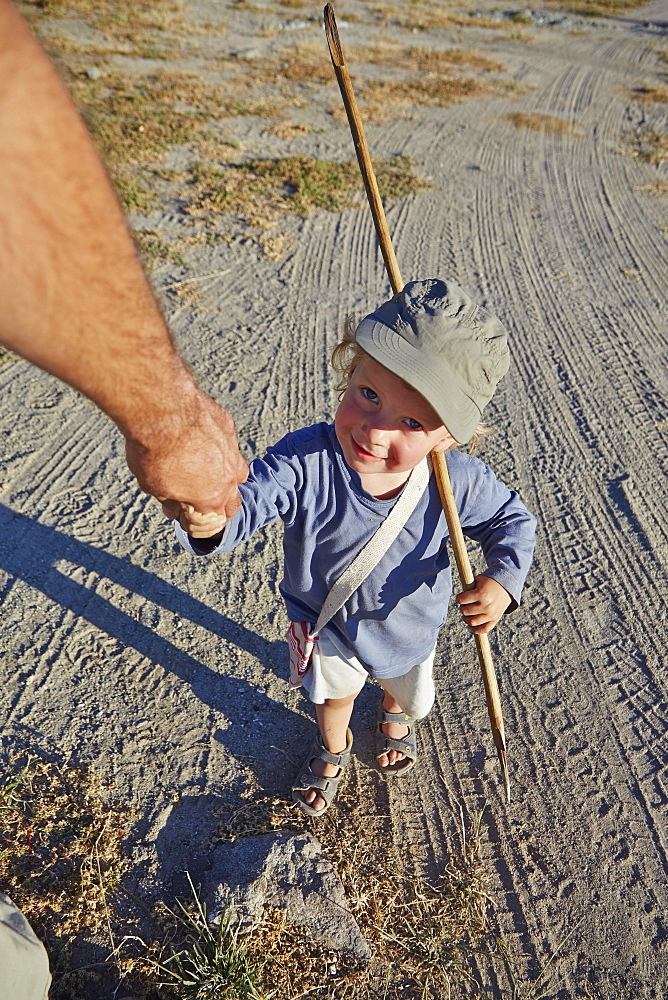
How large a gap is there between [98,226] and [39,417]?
2.94 meters

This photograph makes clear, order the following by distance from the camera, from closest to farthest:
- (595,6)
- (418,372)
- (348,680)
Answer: (418,372)
(348,680)
(595,6)

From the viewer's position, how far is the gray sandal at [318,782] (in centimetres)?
224

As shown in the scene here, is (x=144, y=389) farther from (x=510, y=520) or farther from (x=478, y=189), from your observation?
(x=478, y=189)

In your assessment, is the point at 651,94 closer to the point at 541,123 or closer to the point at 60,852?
the point at 541,123

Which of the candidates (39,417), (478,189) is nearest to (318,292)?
(39,417)

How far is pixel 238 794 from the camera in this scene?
2.29 metres

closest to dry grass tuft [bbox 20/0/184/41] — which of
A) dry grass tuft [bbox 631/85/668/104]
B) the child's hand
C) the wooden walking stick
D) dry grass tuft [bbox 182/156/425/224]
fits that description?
dry grass tuft [bbox 182/156/425/224]

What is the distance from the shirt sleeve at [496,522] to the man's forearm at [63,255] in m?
0.90

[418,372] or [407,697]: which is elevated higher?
[418,372]

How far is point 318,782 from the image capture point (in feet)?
7.42

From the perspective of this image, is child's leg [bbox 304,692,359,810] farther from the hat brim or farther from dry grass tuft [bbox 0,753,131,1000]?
the hat brim

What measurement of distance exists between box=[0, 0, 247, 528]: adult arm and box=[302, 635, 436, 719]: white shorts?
0.87 meters

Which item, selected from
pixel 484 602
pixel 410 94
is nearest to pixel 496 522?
pixel 484 602

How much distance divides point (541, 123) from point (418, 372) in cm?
853
